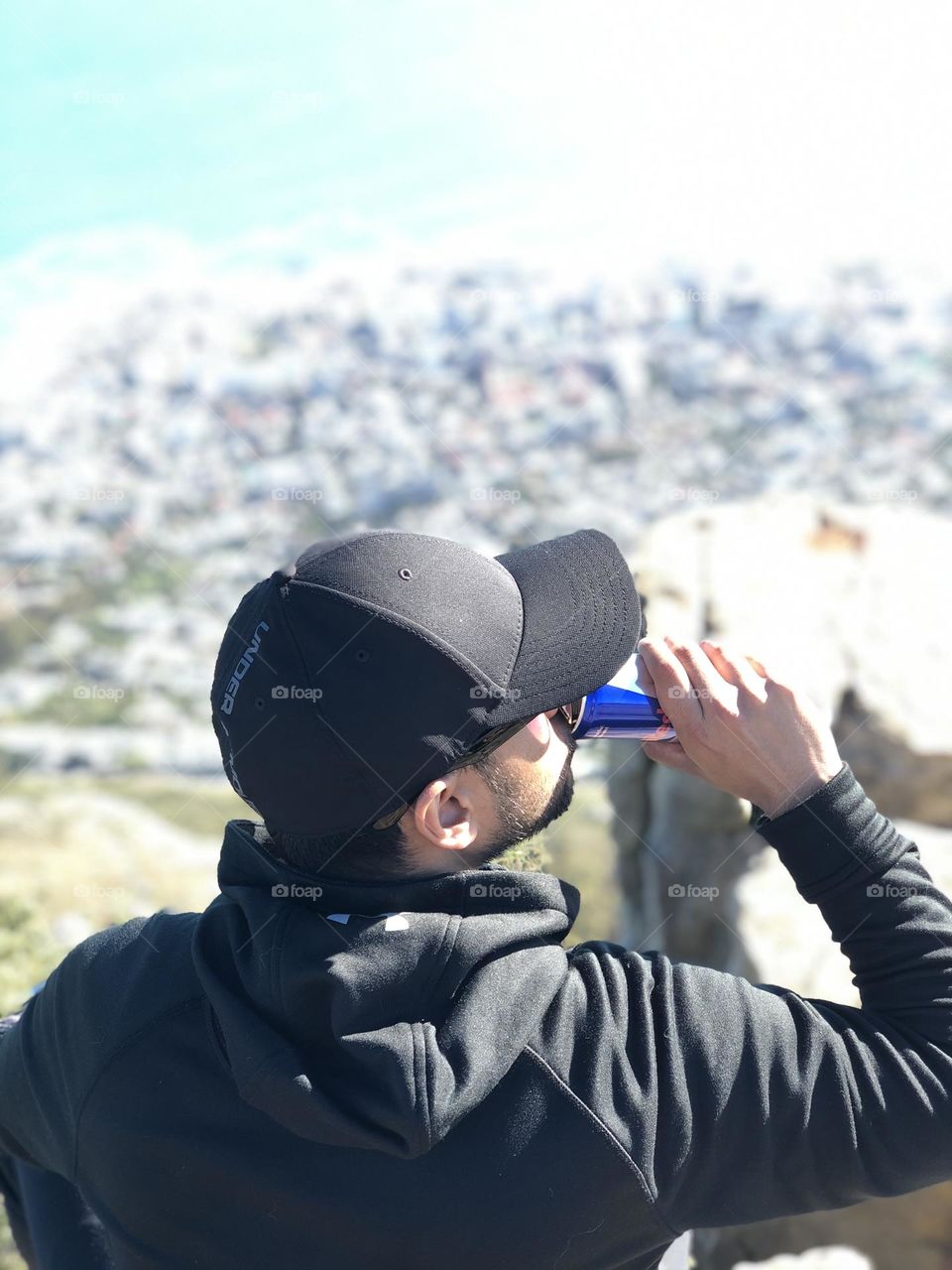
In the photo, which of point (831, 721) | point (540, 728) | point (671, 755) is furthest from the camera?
point (831, 721)

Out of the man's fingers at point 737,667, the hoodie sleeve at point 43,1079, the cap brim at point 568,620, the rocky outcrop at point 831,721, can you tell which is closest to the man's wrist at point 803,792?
the man's fingers at point 737,667

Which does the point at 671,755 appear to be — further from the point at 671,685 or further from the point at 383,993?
the point at 383,993

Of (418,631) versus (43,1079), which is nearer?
(418,631)

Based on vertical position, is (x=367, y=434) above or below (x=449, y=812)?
below

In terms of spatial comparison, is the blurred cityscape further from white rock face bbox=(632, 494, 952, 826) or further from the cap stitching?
the cap stitching

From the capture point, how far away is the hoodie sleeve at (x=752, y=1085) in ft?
3.64

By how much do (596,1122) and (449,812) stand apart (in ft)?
1.08

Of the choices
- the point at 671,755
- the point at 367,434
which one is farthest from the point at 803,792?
the point at 367,434

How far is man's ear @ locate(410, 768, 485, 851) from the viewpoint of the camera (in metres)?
1.18

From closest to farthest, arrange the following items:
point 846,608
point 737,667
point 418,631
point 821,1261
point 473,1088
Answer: point 473,1088
point 418,631
point 737,667
point 821,1261
point 846,608

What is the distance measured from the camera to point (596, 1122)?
1095mm

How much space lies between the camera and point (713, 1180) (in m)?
1.12

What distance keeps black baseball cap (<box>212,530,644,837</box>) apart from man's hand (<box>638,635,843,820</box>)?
0.44ft

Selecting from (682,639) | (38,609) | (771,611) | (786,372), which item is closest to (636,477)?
(786,372)
